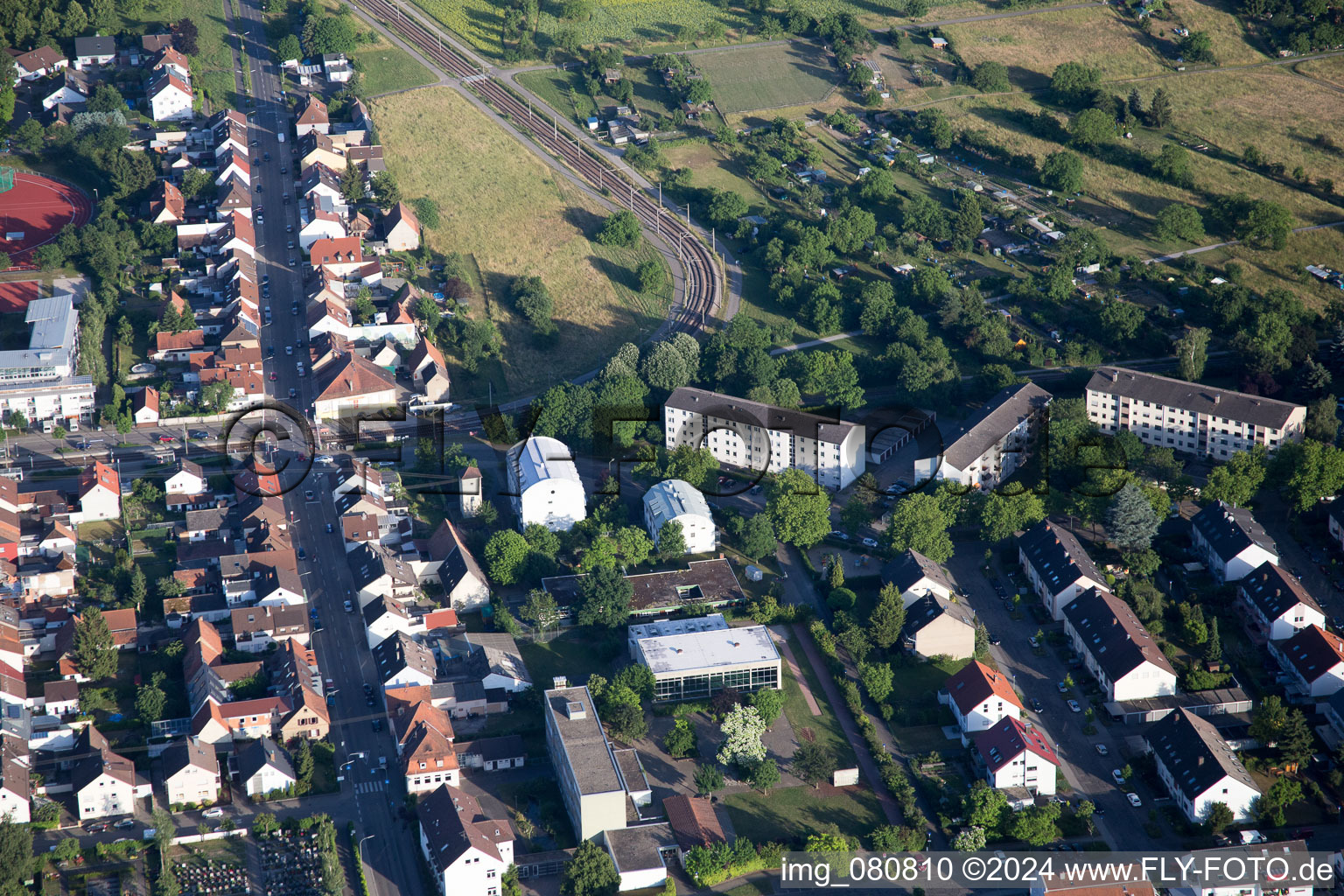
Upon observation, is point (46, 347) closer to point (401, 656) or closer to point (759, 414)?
point (401, 656)

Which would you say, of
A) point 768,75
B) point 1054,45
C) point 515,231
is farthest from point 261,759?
point 1054,45

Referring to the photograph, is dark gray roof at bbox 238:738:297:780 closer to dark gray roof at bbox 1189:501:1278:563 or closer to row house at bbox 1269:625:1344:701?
row house at bbox 1269:625:1344:701

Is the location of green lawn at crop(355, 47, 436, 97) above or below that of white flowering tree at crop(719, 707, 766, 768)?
above

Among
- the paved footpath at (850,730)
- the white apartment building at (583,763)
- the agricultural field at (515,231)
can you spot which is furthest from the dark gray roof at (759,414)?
the white apartment building at (583,763)

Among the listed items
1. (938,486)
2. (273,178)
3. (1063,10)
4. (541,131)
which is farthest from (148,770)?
(1063,10)

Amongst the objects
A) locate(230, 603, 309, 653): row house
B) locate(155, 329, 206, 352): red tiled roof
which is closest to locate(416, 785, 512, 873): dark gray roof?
locate(230, 603, 309, 653): row house

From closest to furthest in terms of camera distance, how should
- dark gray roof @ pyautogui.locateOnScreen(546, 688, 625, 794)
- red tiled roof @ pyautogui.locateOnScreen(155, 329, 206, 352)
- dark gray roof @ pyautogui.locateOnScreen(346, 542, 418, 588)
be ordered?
dark gray roof @ pyautogui.locateOnScreen(546, 688, 625, 794) → dark gray roof @ pyautogui.locateOnScreen(346, 542, 418, 588) → red tiled roof @ pyautogui.locateOnScreen(155, 329, 206, 352)
